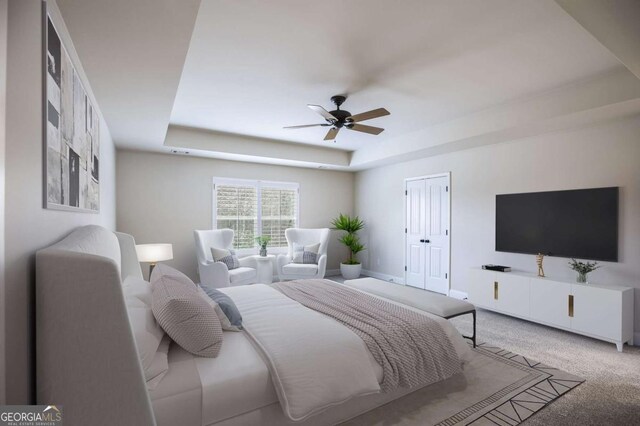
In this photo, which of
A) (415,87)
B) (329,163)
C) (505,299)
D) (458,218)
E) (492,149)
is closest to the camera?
(415,87)

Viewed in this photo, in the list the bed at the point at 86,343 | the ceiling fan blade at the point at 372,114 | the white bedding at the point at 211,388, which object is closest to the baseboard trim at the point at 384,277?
the ceiling fan blade at the point at 372,114

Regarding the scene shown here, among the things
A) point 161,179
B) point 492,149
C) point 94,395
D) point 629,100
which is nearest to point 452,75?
point 629,100

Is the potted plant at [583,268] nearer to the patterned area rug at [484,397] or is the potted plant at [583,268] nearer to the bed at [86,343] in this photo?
the patterned area rug at [484,397]

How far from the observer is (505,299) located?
3.99 meters

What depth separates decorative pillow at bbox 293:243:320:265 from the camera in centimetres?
573

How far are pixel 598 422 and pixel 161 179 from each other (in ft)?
19.4

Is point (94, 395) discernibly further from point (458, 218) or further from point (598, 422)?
point (458, 218)

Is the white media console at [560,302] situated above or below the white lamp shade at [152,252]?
below

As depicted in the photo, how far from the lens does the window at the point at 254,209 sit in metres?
5.88

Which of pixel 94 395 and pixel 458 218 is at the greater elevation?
pixel 458 218

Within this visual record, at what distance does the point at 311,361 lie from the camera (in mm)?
1709

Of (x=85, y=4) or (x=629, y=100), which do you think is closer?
(x=85, y=4)

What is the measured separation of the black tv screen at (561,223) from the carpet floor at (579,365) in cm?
97

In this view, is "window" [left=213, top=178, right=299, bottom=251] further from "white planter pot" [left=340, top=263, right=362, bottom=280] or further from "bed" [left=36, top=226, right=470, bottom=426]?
"bed" [left=36, top=226, right=470, bottom=426]
